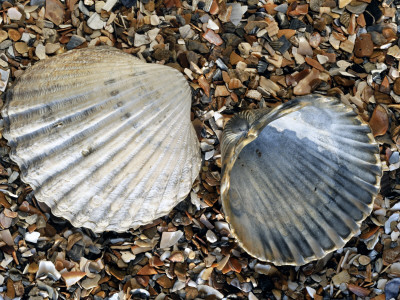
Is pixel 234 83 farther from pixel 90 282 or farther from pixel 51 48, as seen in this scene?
pixel 90 282

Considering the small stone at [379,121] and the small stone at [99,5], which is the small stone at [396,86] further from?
the small stone at [99,5]

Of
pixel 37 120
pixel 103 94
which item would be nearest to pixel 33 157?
pixel 37 120

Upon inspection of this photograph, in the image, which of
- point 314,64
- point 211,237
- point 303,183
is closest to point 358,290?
point 303,183

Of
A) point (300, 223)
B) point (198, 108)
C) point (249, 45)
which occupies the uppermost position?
point (249, 45)

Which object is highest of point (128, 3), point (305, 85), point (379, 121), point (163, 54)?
point (128, 3)

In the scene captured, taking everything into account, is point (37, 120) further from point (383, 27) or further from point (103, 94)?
point (383, 27)

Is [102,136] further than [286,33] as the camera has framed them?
No
